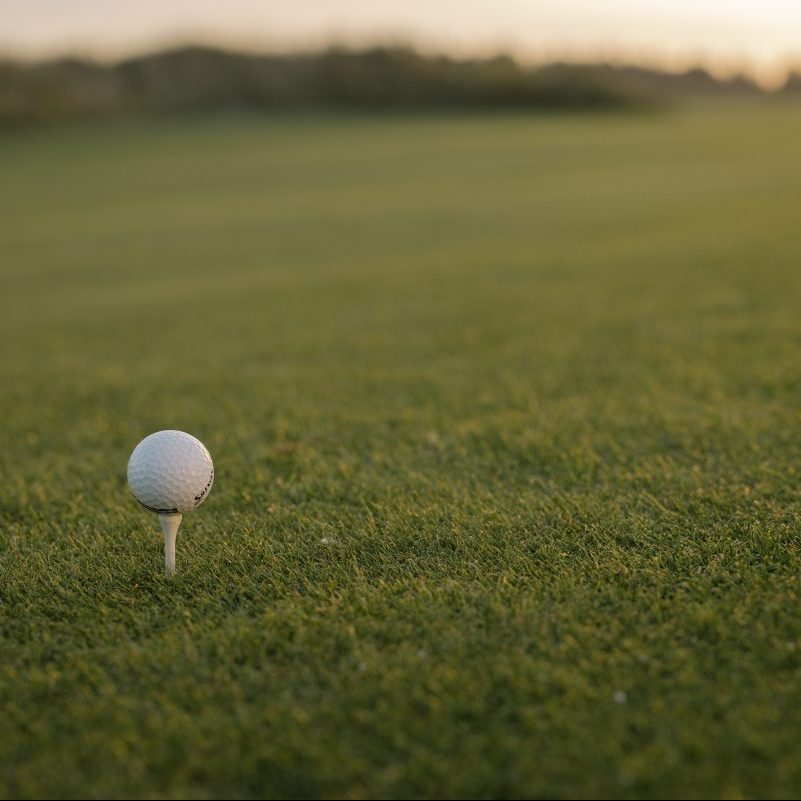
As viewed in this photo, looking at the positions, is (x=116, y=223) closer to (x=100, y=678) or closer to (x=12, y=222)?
(x=12, y=222)

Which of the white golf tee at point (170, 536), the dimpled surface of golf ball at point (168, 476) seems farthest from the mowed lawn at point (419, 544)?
the dimpled surface of golf ball at point (168, 476)

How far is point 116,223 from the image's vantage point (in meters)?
16.6

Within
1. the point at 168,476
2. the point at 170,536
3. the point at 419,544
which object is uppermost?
the point at 168,476

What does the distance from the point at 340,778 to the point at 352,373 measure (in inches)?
143

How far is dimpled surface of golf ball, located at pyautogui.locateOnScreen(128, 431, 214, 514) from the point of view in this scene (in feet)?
8.25

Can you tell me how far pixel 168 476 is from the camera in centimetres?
251

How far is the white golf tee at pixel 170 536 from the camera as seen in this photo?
2641 millimetres

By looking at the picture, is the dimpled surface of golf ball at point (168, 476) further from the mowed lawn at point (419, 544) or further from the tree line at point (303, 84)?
the tree line at point (303, 84)

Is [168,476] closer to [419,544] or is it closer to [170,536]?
[170,536]

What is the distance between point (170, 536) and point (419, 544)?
893mm

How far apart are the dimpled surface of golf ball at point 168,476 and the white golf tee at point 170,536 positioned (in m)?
0.06

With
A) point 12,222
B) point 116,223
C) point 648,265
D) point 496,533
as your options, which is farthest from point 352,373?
point 12,222

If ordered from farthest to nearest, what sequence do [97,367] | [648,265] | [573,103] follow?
[573,103] < [648,265] < [97,367]

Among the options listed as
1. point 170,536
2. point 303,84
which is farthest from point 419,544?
point 303,84
